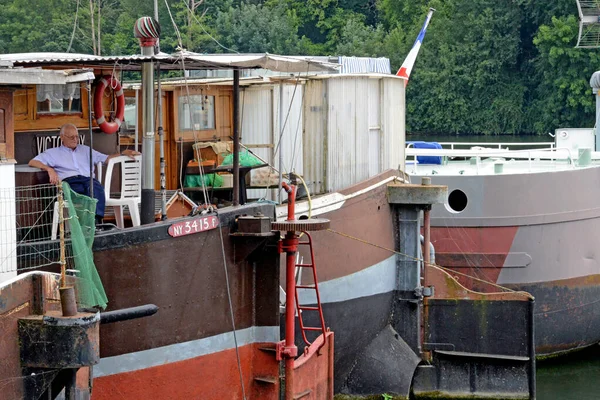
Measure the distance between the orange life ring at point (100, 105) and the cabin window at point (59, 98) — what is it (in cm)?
29

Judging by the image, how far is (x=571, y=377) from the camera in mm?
22250

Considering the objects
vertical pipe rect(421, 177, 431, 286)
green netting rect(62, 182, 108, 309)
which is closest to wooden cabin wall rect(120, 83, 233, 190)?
vertical pipe rect(421, 177, 431, 286)

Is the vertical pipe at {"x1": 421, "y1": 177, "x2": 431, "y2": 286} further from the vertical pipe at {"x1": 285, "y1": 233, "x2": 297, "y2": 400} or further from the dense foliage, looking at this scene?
the dense foliage

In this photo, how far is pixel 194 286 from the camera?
13477mm

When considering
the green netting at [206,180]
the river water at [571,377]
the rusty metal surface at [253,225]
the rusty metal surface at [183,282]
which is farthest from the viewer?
the river water at [571,377]

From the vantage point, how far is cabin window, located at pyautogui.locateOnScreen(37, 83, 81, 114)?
14.1 meters

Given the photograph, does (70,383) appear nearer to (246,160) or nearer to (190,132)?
(246,160)

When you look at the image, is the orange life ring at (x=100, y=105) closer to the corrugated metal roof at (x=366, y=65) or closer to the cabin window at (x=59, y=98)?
the cabin window at (x=59, y=98)

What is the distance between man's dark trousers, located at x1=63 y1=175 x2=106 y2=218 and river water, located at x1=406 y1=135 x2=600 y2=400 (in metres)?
9.99

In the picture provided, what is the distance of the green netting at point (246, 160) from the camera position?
15.7 metres

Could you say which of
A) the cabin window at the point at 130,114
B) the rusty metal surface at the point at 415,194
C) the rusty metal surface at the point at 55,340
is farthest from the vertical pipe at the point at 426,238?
the rusty metal surface at the point at 55,340

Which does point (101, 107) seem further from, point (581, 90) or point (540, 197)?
point (581, 90)

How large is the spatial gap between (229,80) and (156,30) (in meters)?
4.42

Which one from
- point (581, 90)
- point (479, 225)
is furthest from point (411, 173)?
point (581, 90)
